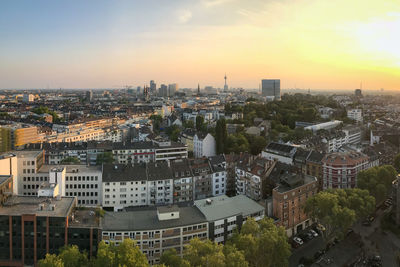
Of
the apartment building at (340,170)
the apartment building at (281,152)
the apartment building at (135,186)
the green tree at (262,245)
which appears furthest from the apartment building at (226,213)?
the apartment building at (281,152)

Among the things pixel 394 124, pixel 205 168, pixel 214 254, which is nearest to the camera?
pixel 214 254

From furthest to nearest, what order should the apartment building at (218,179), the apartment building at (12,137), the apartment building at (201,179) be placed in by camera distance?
the apartment building at (12,137)
the apartment building at (218,179)
the apartment building at (201,179)

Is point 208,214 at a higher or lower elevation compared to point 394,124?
lower

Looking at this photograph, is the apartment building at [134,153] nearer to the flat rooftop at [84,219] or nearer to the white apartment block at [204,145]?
the white apartment block at [204,145]

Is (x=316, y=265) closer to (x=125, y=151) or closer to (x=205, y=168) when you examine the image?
(x=205, y=168)

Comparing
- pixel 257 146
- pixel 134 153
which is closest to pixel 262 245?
pixel 134 153

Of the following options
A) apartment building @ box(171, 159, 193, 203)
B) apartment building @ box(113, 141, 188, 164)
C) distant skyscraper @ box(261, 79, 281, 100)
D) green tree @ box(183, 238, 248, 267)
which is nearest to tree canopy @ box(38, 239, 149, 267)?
green tree @ box(183, 238, 248, 267)

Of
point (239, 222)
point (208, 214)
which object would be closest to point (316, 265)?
point (239, 222)
